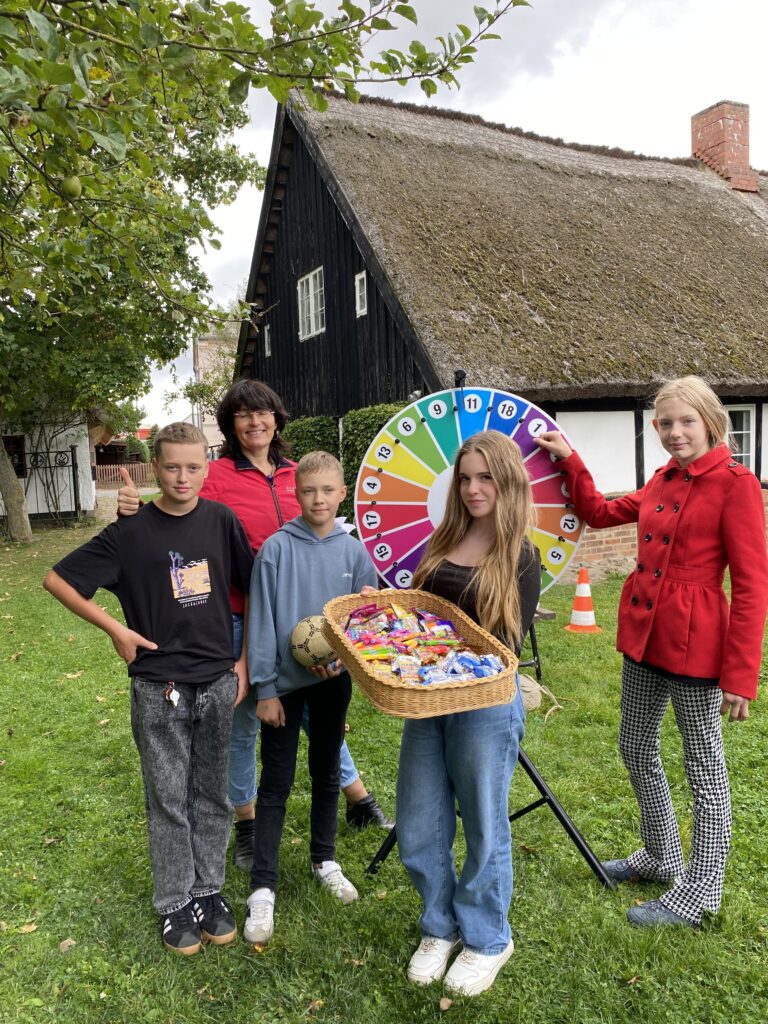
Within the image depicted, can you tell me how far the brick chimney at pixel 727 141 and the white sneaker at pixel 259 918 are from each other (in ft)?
55.7

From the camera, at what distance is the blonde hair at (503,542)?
2.21m

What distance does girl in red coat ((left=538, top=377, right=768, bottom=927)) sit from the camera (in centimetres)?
230

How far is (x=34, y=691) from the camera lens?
5438 millimetres

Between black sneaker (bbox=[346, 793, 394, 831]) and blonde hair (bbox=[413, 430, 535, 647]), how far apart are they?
147cm

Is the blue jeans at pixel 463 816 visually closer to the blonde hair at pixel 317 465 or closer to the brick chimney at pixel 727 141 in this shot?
the blonde hair at pixel 317 465

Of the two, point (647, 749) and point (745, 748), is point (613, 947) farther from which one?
point (745, 748)

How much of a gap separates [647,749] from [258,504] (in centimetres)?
181

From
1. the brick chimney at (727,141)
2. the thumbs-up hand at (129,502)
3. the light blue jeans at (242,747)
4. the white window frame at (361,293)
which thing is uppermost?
the brick chimney at (727,141)

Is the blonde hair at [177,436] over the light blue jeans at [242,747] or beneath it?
over

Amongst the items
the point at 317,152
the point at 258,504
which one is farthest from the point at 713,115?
the point at 258,504

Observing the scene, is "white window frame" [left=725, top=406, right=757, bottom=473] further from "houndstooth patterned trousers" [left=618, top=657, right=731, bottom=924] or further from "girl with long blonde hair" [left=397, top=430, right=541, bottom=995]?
"girl with long blonde hair" [left=397, top=430, right=541, bottom=995]

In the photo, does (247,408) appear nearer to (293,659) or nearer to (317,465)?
(317,465)

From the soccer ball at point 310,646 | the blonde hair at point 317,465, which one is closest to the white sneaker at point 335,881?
the soccer ball at point 310,646

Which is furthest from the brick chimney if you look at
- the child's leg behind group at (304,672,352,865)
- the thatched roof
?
the child's leg behind group at (304,672,352,865)
